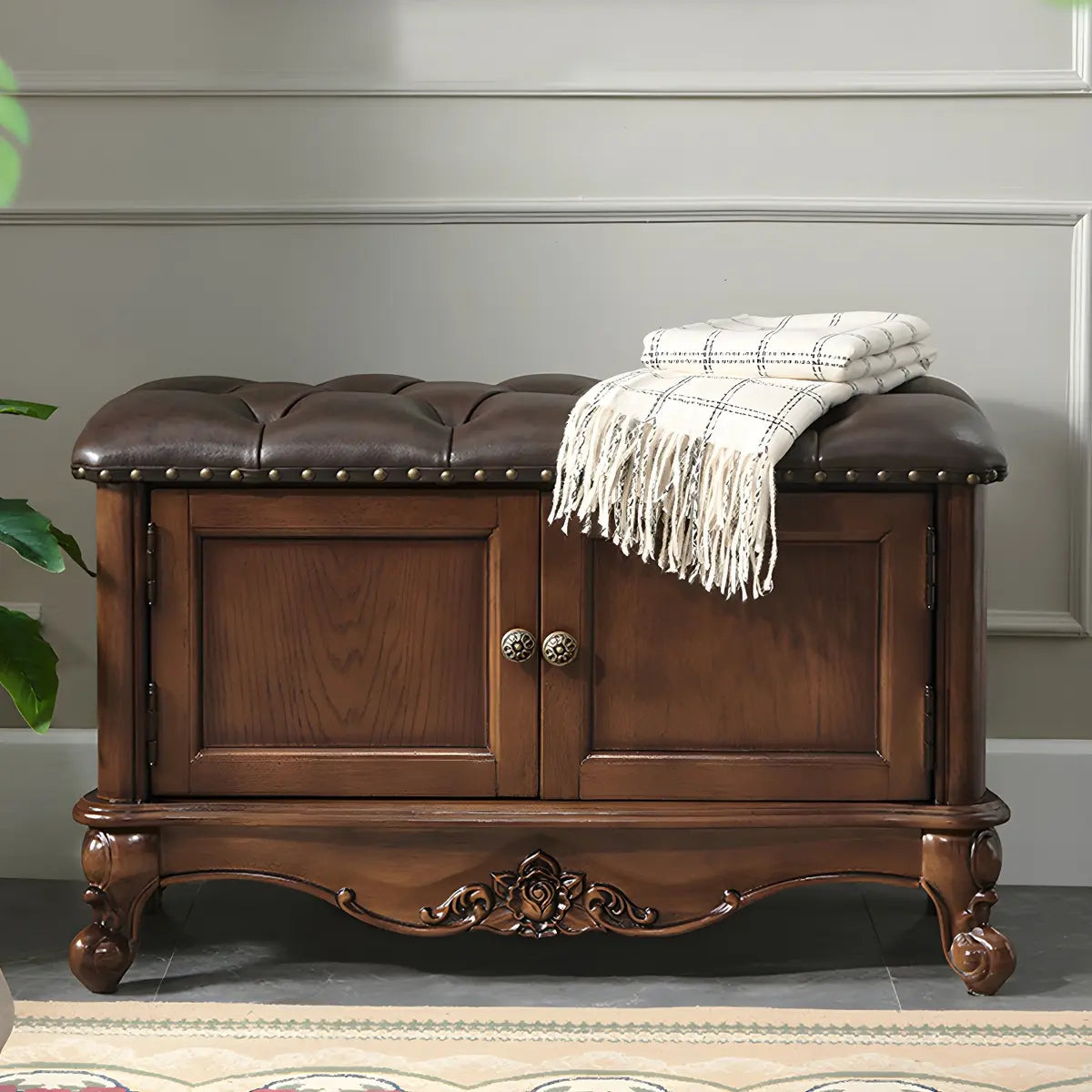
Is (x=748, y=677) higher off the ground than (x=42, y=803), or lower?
higher

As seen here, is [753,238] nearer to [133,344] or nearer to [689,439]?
[689,439]

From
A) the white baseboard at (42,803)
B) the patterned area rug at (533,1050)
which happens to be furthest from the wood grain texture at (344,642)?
the white baseboard at (42,803)

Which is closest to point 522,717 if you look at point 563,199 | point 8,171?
point 563,199

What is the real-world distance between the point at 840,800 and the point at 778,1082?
29 cm

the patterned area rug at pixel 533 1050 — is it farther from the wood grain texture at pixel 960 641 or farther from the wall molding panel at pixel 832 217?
the wall molding panel at pixel 832 217

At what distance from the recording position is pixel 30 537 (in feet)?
4.48

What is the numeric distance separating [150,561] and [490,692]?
379 mm

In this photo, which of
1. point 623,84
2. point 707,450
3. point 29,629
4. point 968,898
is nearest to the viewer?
point 707,450

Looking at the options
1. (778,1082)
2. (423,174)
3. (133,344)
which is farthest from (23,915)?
(423,174)

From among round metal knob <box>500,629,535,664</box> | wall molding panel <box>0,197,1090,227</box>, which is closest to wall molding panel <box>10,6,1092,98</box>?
wall molding panel <box>0,197,1090,227</box>

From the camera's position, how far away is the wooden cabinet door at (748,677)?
4.29 feet

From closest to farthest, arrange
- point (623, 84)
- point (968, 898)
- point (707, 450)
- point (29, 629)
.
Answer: point (707, 450)
point (968, 898)
point (29, 629)
point (623, 84)

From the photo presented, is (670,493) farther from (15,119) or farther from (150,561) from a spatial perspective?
(15,119)

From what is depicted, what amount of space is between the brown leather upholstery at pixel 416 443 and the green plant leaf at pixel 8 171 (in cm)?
61
